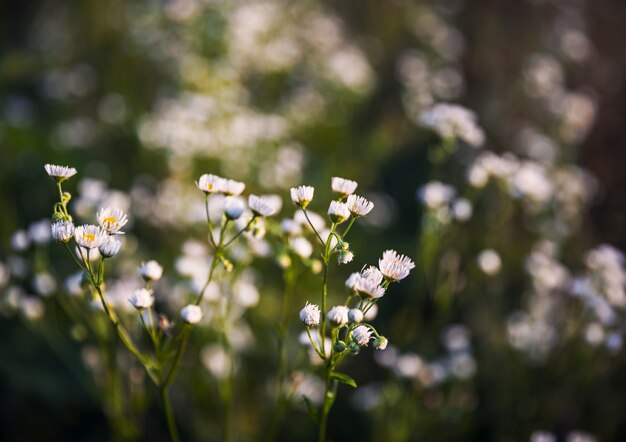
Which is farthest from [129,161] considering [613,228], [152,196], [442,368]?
[613,228]

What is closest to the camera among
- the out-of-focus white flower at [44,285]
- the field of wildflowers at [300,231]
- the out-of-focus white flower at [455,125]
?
the field of wildflowers at [300,231]

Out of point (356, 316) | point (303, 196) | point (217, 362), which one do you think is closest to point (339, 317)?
point (356, 316)

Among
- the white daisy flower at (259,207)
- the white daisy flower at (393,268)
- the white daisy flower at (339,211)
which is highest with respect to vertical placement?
the white daisy flower at (259,207)

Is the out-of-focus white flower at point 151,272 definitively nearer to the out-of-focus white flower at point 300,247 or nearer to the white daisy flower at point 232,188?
the white daisy flower at point 232,188

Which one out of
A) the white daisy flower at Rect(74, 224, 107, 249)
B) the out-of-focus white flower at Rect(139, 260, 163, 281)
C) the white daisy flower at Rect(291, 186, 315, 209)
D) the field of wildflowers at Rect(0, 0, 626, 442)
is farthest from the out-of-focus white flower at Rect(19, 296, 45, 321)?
the white daisy flower at Rect(291, 186, 315, 209)

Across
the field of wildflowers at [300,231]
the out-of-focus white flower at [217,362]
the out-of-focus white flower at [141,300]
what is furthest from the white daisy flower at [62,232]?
the out-of-focus white flower at [217,362]

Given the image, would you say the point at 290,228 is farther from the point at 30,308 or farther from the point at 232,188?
the point at 30,308

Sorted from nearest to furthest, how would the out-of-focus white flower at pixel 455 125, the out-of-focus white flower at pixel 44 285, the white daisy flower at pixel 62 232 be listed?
1. the white daisy flower at pixel 62 232
2. the out-of-focus white flower at pixel 44 285
3. the out-of-focus white flower at pixel 455 125
